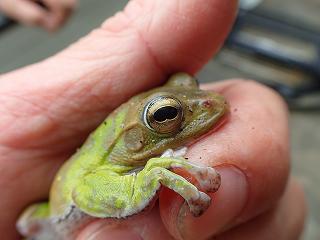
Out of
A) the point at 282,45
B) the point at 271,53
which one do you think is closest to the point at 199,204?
the point at 271,53

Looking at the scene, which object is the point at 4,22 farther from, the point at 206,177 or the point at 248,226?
the point at 206,177

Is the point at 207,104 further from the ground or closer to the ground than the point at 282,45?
closer to the ground

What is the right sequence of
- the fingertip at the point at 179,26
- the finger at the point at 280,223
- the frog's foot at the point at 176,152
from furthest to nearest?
1. the finger at the point at 280,223
2. the fingertip at the point at 179,26
3. the frog's foot at the point at 176,152

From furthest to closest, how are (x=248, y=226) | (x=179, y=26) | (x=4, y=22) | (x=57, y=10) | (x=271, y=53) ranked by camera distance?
(x=4, y=22)
(x=271, y=53)
(x=57, y=10)
(x=248, y=226)
(x=179, y=26)

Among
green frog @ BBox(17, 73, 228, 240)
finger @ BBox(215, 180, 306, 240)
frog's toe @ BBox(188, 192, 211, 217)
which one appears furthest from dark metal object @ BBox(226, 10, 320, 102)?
frog's toe @ BBox(188, 192, 211, 217)

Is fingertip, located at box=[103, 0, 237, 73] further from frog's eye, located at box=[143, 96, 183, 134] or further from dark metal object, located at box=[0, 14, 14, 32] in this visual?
dark metal object, located at box=[0, 14, 14, 32]

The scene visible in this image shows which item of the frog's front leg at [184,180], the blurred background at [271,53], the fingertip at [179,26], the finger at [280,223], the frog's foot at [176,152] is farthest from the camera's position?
the blurred background at [271,53]

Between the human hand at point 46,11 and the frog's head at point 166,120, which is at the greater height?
the human hand at point 46,11

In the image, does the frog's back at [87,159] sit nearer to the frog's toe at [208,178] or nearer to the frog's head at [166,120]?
the frog's head at [166,120]

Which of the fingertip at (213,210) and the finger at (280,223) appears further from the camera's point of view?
the finger at (280,223)

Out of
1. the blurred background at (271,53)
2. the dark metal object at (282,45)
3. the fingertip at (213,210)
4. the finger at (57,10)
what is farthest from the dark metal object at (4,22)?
the fingertip at (213,210)
